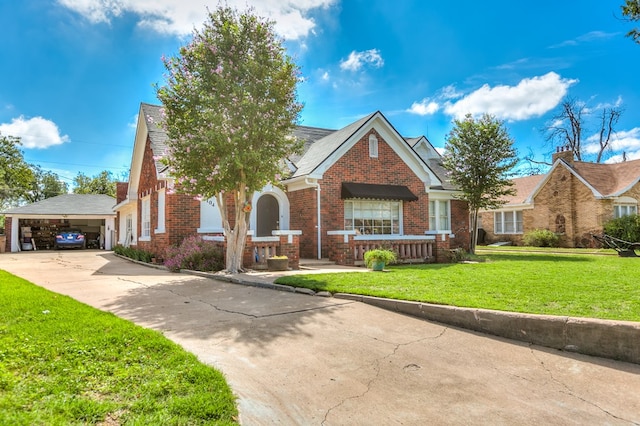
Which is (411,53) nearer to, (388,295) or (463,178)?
(463,178)

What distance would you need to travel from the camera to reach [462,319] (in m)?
5.75

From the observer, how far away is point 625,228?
21672 millimetres

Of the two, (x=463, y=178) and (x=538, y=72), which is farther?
(x=538, y=72)

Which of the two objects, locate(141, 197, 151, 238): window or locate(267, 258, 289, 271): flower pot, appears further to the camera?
locate(141, 197, 151, 238): window

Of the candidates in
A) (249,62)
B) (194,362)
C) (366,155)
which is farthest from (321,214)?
(194,362)

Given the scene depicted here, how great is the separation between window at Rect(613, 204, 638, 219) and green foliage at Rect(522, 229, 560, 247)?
345 cm

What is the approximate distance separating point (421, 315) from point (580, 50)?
19.1 metres

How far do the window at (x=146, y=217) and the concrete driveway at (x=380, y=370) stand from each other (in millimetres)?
11537

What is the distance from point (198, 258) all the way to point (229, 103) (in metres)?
5.07

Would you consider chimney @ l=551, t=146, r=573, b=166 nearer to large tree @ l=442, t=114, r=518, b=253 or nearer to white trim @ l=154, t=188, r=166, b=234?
large tree @ l=442, t=114, r=518, b=253

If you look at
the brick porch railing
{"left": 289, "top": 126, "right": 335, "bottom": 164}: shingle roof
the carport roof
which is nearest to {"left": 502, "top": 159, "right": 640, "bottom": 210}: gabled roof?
the brick porch railing

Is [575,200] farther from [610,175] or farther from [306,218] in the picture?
[306,218]

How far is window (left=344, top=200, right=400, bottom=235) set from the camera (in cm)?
1656

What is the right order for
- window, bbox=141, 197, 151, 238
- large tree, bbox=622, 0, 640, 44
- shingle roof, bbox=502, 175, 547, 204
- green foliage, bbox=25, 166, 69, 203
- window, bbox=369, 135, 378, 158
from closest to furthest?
large tree, bbox=622, 0, 640, 44, window, bbox=369, 135, 378, 158, window, bbox=141, 197, 151, 238, shingle roof, bbox=502, 175, 547, 204, green foliage, bbox=25, 166, 69, 203
